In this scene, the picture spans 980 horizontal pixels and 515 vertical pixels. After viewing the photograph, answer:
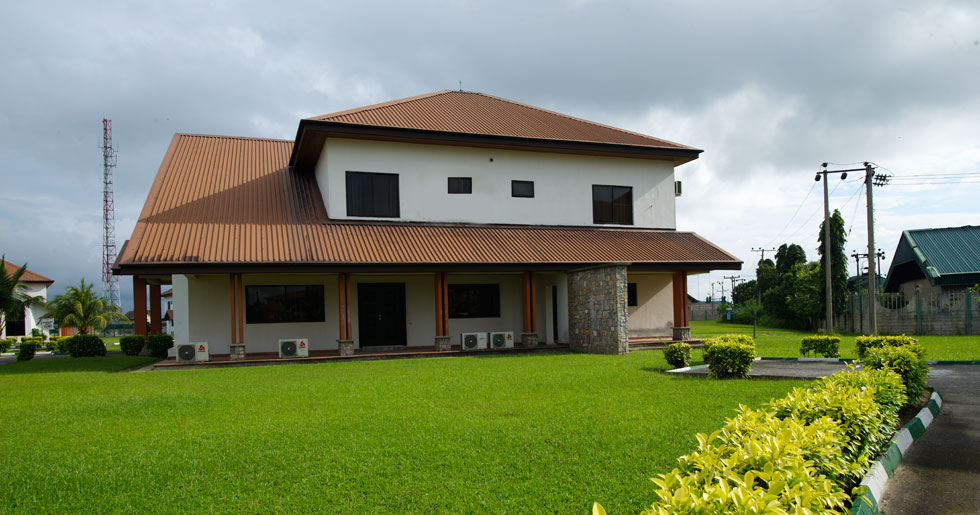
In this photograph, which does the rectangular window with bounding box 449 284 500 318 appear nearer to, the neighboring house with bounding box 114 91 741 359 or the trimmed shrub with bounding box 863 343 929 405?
the neighboring house with bounding box 114 91 741 359

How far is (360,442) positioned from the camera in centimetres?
672

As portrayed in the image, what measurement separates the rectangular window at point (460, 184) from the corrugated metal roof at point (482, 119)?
5.07 ft

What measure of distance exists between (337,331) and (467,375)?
7.75 meters

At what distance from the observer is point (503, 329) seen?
21.1 metres

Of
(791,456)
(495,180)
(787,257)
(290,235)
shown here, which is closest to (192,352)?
(290,235)

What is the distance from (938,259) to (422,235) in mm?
25853

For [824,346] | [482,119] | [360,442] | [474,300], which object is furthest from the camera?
[482,119]

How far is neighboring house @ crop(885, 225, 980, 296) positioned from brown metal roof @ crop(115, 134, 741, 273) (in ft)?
49.1

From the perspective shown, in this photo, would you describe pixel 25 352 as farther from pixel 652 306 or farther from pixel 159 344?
pixel 652 306

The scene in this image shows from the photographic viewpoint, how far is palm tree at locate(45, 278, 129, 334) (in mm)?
36156

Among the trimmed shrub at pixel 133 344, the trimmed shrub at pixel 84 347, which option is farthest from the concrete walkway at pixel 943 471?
the trimmed shrub at pixel 84 347

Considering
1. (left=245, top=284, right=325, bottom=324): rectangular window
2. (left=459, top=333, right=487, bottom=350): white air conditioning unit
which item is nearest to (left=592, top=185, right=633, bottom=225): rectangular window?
(left=459, top=333, right=487, bottom=350): white air conditioning unit

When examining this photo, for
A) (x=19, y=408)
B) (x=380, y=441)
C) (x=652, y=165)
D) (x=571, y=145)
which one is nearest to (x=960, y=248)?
(x=652, y=165)

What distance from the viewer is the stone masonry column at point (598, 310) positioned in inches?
649
